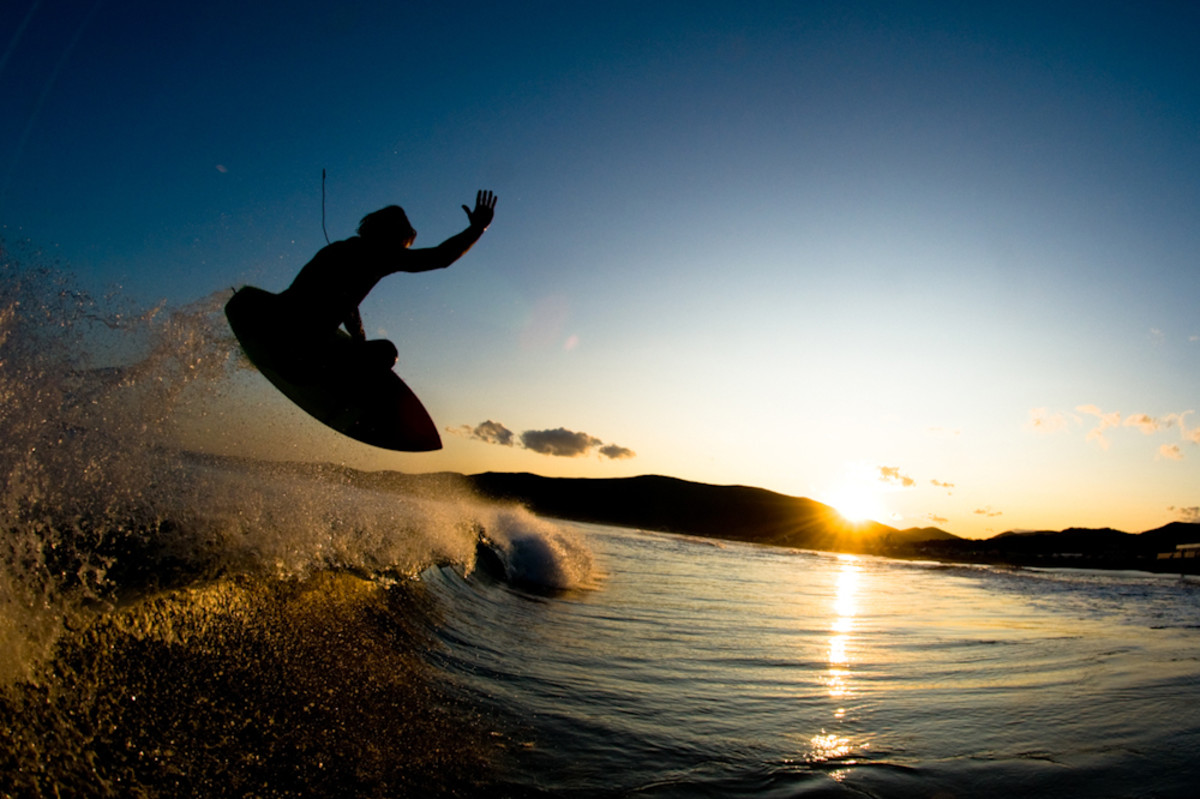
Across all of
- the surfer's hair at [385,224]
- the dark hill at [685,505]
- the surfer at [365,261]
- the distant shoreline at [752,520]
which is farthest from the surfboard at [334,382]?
the dark hill at [685,505]

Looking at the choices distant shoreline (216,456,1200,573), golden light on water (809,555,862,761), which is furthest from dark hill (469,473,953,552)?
golden light on water (809,555,862,761)

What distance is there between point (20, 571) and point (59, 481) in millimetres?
1756

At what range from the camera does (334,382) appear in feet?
22.9

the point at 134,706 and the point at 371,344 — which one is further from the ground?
the point at 371,344

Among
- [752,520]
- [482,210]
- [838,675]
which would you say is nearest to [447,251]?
[482,210]

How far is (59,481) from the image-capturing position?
452cm

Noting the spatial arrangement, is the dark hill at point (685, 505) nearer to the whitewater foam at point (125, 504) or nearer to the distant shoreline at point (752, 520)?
the distant shoreline at point (752, 520)

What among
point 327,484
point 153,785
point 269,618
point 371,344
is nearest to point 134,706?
point 153,785

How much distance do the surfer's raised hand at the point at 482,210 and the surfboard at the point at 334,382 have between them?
190 centimetres

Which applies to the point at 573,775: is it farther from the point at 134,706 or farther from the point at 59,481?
the point at 59,481

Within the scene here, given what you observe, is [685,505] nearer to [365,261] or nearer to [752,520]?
[752,520]

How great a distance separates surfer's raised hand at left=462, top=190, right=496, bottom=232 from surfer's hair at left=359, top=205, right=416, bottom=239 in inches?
22.5

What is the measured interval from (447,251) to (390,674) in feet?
11.7

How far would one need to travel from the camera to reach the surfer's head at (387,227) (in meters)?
5.69
